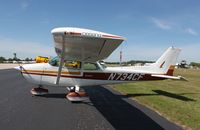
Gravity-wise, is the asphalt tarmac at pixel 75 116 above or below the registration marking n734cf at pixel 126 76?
below

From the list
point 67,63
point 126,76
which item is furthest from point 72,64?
point 126,76

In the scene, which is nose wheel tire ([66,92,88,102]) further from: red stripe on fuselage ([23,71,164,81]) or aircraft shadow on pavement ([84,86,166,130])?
red stripe on fuselage ([23,71,164,81])

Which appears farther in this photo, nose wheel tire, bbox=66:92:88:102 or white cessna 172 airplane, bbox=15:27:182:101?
white cessna 172 airplane, bbox=15:27:182:101

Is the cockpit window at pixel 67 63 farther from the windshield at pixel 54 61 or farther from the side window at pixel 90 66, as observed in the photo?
the side window at pixel 90 66

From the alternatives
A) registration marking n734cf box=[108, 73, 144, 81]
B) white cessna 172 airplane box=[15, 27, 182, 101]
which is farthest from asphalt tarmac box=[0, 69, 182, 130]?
registration marking n734cf box=[108, 73, 144, 81]

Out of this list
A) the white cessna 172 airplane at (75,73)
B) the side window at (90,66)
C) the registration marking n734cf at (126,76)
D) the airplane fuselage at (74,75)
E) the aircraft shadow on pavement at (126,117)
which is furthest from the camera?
the registration marking n734cf at (126,76)

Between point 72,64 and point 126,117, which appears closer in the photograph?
point 126,117

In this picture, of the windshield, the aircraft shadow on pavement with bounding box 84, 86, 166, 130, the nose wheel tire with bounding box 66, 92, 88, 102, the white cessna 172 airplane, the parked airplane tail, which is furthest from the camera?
the parked airplane tail

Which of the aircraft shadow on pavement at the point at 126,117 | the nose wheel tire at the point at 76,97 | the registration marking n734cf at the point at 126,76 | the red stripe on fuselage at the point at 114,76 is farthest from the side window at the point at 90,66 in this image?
the aircraft shadow on pavement at the point at 126,117

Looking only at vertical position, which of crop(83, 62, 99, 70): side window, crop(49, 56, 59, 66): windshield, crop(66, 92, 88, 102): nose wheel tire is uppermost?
crop(49, 56, 59, 66): windshield

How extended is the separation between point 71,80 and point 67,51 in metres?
1.76

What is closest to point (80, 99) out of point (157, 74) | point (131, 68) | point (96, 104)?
point (96, 104)

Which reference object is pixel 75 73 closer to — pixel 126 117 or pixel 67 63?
pixel 67 63

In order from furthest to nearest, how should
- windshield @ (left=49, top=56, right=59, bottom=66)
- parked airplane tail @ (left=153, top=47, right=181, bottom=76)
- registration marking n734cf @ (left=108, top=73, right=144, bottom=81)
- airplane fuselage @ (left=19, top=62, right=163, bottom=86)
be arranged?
parked airplane tail @ (left=153, top=47, right=181, bottom=76) < registration marking n734cf @ (left=108, top=73, right=144, bottom=81) < windshield @ (left=49, top=56, right=59, bottom=66) < airplane fuselage @ (left=19, top=62, right=163, bottom=86)
